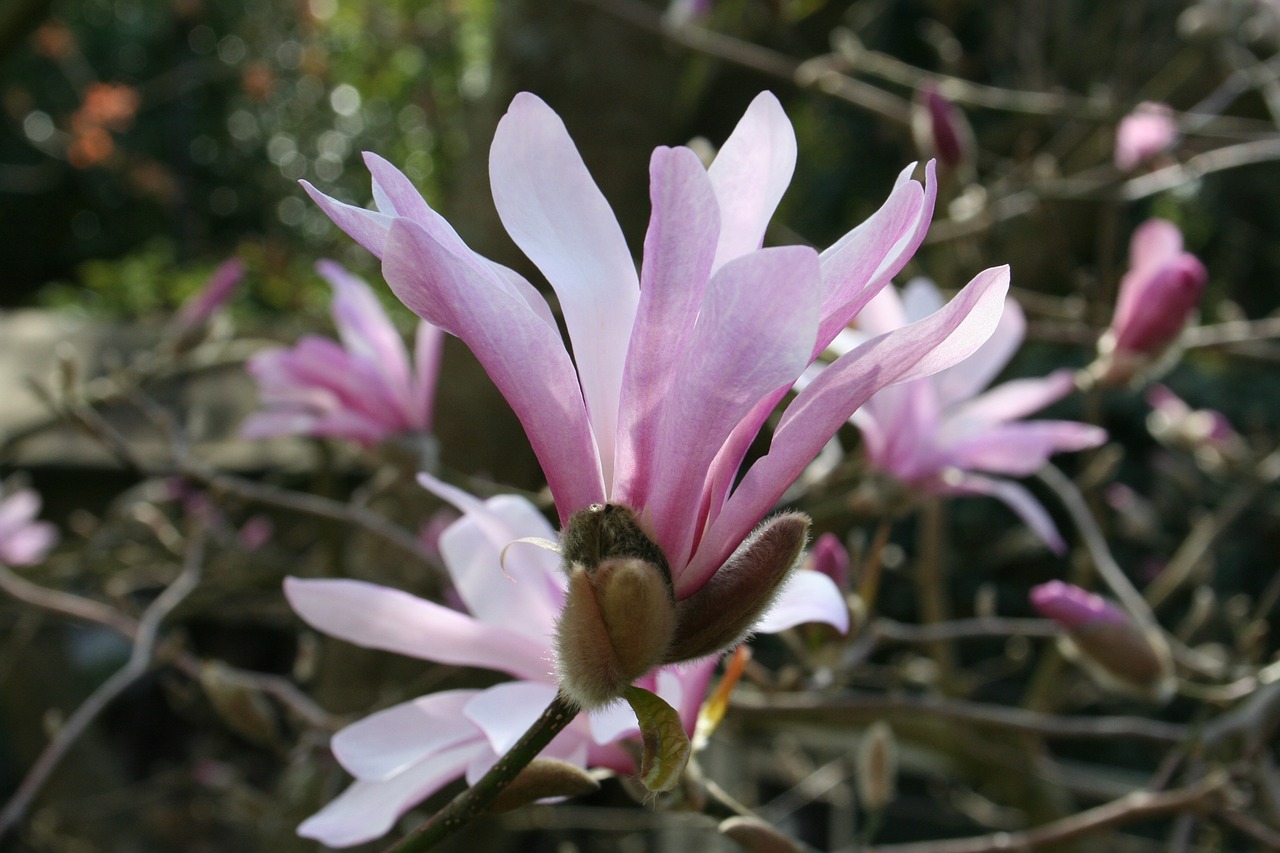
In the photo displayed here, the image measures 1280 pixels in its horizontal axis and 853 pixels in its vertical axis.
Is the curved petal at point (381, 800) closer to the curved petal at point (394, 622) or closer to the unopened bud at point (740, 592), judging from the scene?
the curved petal at point (394, 622)

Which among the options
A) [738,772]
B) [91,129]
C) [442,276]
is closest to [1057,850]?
[442,276]

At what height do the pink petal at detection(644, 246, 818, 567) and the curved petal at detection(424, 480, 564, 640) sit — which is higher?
the pink petal at detection(644, 246, 818, 567)

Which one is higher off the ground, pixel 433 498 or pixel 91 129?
pixel 91 129

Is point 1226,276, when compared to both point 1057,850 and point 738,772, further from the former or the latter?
point 1057,850

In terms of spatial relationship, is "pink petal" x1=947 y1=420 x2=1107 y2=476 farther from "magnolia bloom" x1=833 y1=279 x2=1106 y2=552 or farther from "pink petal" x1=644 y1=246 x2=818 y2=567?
"pink petal" x1=644 y1=246 x2=818 y2=567

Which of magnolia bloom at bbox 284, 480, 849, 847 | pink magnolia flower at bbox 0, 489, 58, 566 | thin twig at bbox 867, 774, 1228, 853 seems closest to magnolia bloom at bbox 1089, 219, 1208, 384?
thin twig at bbox 867, 774, 1228, 853
